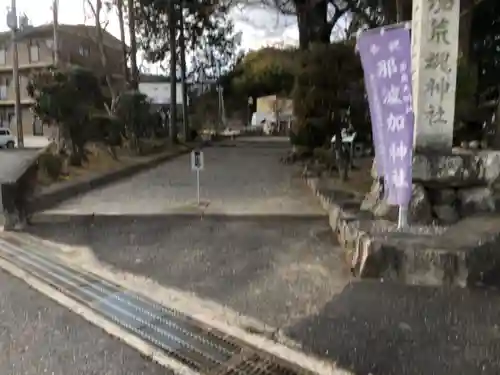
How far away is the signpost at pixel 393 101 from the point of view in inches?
201

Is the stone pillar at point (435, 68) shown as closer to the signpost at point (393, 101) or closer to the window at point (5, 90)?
the signpost at point (393, 101)

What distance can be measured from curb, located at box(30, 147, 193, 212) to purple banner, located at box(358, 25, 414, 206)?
5.52 m

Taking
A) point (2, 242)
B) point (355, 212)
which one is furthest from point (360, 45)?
point (2, 242)

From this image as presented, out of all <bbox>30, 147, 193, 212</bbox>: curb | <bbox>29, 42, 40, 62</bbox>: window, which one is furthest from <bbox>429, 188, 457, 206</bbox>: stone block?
<bbox>29, 42, 40, 62</bbox>: window

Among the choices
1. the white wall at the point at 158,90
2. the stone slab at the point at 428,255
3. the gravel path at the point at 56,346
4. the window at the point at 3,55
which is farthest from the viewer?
the window at the point at 3,55

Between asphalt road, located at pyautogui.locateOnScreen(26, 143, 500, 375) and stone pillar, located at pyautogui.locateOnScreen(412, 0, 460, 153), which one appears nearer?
asphalt road, located at pyautogui.locateOnScreen(26, 143, 500, 375)

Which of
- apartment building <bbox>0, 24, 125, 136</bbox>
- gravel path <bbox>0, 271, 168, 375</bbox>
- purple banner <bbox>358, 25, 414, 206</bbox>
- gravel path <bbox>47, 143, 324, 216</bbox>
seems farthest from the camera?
apartment building <bbox>0, 24, 125, 136</bbox>

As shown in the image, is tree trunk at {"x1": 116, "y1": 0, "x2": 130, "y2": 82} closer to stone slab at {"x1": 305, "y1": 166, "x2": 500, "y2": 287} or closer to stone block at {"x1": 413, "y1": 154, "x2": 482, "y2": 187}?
stone block at {"x1": 413, "y1": 154, "x2": 482, "y2": 187}

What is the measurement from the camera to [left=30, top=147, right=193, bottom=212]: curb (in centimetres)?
845

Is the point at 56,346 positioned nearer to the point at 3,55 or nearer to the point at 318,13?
the point at 318,13

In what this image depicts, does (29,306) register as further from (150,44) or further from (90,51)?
(90,51)

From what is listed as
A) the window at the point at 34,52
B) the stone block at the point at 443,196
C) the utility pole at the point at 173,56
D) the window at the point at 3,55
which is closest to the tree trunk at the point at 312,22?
the utility pole at the point at 173,56

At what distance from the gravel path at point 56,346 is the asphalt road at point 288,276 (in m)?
1.07

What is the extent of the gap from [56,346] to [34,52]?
38.1 metres
